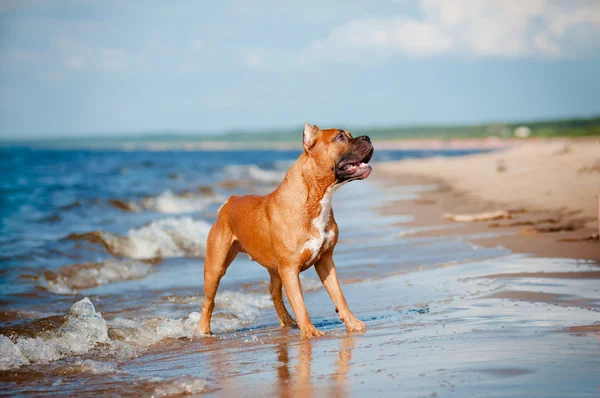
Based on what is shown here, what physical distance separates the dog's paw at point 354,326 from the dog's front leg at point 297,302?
0.85 feet

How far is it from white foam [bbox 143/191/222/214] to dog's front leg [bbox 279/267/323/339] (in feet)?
57.1

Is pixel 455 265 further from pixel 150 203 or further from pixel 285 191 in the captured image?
pixel 150 203

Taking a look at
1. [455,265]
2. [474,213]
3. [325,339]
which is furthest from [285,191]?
[474,213]

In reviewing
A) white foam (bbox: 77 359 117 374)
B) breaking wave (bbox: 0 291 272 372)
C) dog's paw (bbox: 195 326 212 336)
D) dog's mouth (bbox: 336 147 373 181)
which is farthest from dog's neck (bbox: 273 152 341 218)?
white foam (bbox: 77 359 117 374)

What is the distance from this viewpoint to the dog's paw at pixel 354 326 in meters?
6.47

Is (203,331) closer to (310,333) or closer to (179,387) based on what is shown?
(310,333)

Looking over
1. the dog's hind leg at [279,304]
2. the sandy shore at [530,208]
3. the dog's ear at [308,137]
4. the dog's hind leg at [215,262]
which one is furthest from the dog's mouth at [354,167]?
the sandy shore at [530,208]

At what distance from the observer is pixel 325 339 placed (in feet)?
20.8

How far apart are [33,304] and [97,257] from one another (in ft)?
12.9

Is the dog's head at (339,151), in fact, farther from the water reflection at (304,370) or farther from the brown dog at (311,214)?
the water reflection at (304,370)

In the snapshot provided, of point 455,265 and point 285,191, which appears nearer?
point 285,191

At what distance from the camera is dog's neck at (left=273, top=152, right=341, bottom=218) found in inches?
261

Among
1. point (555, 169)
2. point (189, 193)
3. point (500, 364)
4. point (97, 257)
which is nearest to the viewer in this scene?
point (500, 364)

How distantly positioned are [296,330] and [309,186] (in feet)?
4.97
